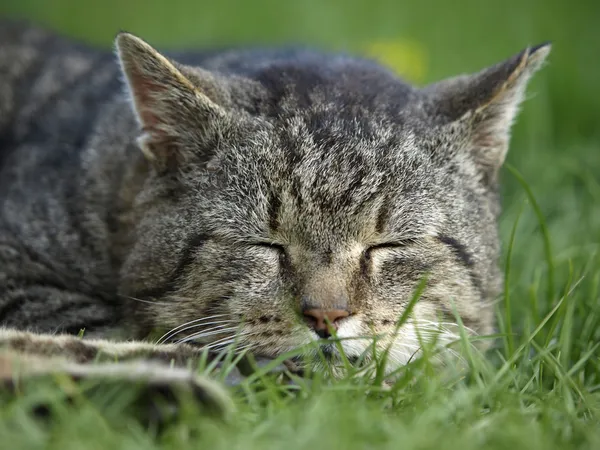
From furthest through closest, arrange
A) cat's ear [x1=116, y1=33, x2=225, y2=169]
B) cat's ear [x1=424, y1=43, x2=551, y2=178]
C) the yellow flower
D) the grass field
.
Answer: the yellow flower, cat's ear [x1=424, y1=43, x2=551, y2=178], cat's ear [x1=116, y1=33, x2=225, y2=169], the grass field

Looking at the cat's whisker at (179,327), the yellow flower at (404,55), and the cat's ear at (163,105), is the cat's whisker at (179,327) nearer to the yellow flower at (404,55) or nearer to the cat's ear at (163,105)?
the cat's ear at (163,105)

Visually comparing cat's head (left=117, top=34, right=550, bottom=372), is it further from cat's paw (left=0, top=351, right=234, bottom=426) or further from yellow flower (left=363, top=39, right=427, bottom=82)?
yellow flower (left=363, top=39, right=427, bottom=82)

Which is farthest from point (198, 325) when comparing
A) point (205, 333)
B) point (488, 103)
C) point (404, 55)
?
point (404, 55)

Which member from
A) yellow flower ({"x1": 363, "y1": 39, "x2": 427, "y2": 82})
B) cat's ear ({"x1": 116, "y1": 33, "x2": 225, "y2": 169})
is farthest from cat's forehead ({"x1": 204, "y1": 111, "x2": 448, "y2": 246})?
yellow flower ({"x1": 363, "y1": 39, "x2": 427, "y2": 82})

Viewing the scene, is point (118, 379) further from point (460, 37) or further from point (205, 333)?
point (460, 37)

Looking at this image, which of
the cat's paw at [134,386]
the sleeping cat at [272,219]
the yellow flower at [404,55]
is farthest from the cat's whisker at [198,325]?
the yellow flower at [404,55]

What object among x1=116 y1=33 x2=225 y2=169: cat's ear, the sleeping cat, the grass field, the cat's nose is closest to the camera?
the grass field
